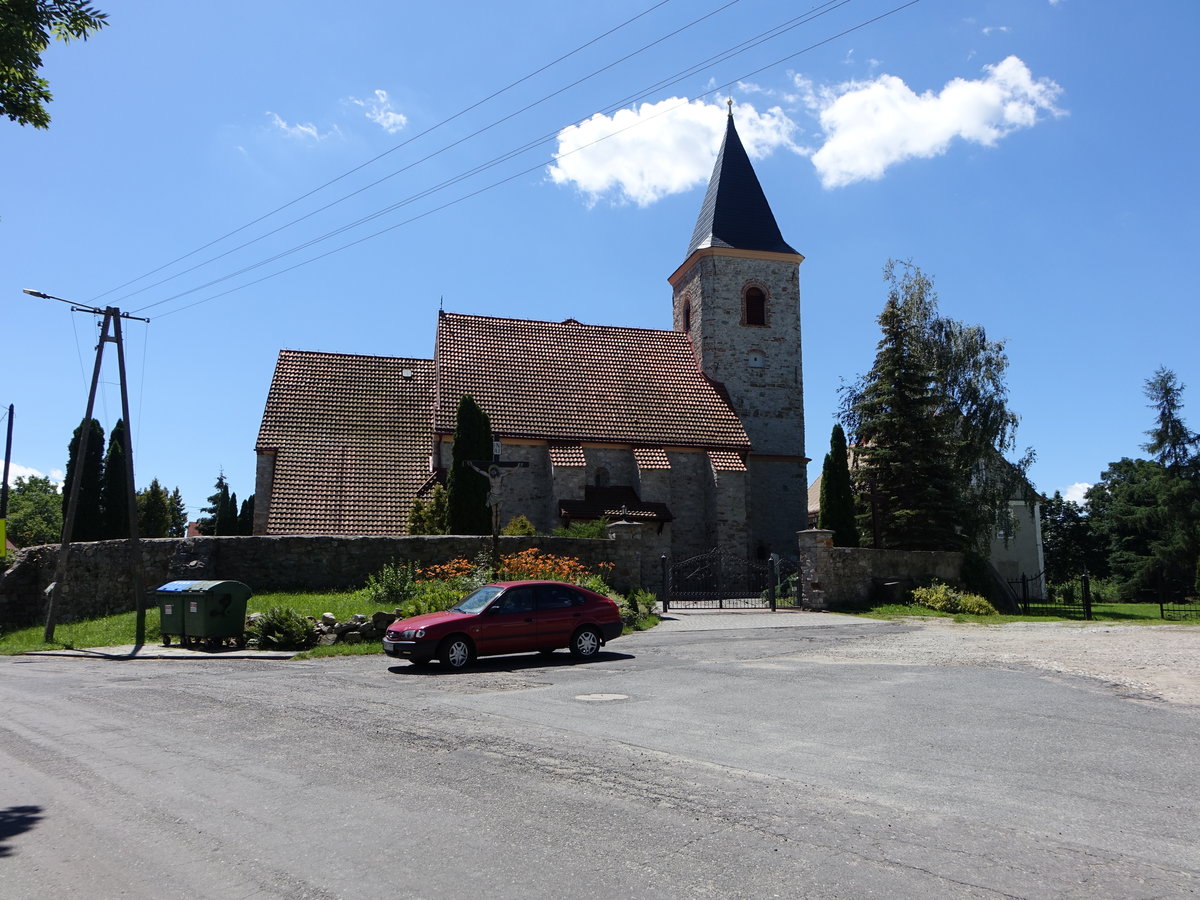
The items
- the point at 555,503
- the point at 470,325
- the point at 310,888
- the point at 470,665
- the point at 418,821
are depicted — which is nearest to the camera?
the point at 310,888

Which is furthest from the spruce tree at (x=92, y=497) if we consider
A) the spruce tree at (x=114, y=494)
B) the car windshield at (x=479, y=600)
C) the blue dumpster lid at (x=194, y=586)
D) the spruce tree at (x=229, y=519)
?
the car windshield at (x=479, y=600)

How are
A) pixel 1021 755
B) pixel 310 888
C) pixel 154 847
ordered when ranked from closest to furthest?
pixel 310 888 → pixel 154 847 → pixel 1021 755

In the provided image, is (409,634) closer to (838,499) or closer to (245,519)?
(838,499)

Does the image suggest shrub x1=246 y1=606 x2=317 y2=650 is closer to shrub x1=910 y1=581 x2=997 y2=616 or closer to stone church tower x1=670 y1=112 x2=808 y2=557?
shrub x1=910 y1=581 x2=997 y2=616

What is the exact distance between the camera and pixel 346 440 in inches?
1244

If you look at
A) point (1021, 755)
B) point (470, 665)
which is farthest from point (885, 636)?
point (1021, 755)

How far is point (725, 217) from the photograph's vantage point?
38562mm

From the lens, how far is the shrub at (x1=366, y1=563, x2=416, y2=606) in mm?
19406

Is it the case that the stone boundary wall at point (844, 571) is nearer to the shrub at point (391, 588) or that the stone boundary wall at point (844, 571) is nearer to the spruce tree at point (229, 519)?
the shrub at point (391, 588)

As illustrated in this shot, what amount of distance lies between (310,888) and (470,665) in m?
9.58

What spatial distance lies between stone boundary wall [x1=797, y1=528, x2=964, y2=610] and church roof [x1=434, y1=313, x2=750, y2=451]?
9925 millimetres

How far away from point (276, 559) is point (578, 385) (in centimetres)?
1599

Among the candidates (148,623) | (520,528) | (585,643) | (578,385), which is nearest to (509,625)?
(585,643)

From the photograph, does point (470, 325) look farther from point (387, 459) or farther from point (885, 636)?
point (885, 636)
